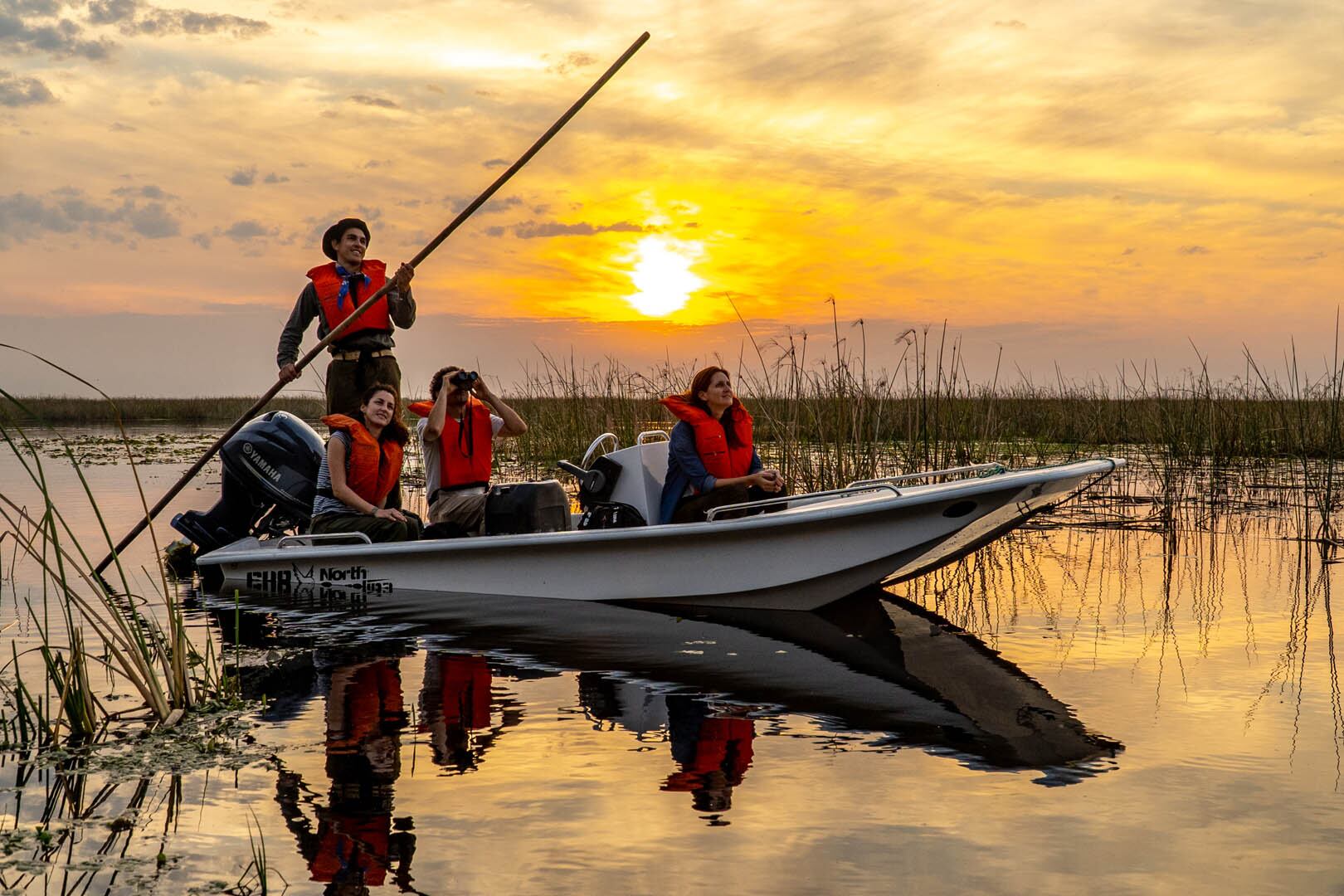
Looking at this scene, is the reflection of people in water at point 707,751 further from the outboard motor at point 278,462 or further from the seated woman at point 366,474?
the outboard motor at point 278,462

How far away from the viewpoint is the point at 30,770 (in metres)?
3.86

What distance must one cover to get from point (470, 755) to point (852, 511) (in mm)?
2749

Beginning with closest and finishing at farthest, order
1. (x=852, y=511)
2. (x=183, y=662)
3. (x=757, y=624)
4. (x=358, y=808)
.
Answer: (x=358, y=808) < (x=183, y=662) < (x=852, y=511) < (x=757, y=624)

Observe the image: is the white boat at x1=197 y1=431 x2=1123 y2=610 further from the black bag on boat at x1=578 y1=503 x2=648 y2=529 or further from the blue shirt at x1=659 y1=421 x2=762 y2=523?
the blue shirt at x1=659 y1=421 x2=762 y2=523

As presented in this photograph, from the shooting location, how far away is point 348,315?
25.5 feet

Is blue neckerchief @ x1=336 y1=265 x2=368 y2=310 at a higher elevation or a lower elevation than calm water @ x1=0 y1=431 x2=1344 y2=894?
higher

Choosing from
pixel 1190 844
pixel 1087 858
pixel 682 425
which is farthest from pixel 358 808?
pixel 682 425

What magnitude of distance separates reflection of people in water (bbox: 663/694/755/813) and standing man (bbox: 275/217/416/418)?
12.7 feet

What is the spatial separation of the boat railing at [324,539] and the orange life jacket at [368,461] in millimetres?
261

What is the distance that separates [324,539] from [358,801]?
4194 millimetres

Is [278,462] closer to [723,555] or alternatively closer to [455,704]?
[723,555]

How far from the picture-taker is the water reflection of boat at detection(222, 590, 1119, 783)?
441 centimetres

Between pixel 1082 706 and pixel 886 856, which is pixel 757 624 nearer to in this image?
pixel 1082 706

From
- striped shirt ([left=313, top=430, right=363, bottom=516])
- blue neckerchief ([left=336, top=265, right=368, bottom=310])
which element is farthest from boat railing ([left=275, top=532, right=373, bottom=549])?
blue neckerchief ([left=336, top=265, right=368, bottom=310])
